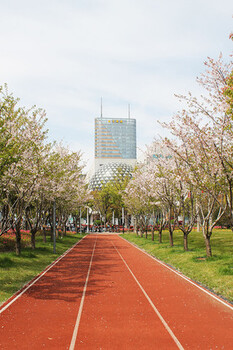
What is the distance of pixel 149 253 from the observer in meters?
Result: 27.8

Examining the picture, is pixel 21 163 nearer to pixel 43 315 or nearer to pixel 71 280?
pixel 71 280

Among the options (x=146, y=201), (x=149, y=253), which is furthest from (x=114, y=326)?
(x=146, y=201)

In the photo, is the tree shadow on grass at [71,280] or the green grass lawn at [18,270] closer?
the tree shadow on grass at [71,280]

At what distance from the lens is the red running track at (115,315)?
→ 7938 millimetres

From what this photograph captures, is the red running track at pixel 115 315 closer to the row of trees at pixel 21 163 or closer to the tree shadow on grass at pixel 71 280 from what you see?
the tree shadow on grass at pixel 71 280

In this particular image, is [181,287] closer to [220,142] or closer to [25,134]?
[220,142]

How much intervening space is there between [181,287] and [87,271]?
6250mm

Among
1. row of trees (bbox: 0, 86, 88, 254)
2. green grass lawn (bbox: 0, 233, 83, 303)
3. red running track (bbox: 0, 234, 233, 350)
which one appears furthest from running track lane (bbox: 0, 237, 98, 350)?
row of trees (bbox: 0, 86, 88, 254)

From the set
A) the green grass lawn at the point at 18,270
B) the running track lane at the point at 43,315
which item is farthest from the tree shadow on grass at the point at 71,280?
the green grass lawn at the point at 18,270

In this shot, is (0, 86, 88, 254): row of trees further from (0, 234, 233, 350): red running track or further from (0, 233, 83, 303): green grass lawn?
(0, 234, 233, 350): red running track

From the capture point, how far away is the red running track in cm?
794

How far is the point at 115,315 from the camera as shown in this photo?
1013 cm

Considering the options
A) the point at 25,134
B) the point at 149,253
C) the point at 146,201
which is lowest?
the point at 149,253

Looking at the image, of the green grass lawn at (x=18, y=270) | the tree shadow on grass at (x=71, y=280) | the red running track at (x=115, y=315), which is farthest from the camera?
the green grass lawn at (x=18, y=270)
